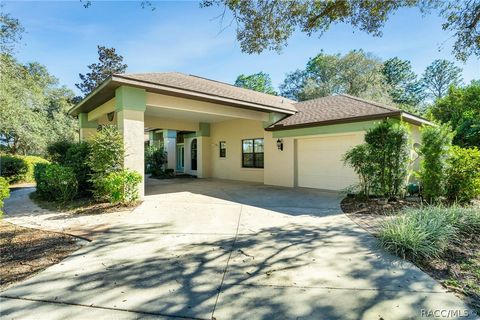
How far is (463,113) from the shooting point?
16.0m

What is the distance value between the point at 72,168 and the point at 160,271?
22.7ft

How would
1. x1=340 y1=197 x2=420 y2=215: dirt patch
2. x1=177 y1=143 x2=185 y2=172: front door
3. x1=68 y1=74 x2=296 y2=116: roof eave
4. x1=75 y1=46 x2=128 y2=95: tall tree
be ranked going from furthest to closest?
1. x1=75 y1=46 x2=128 y2=95: tall tree
2. x1=177 y1=143 x2=185 y2=172: front door
3. x1=68 y1=74 x2=296 y2=116: roof eave
4. x1=340 y1=197 x2=420 y2=215: dirt patch

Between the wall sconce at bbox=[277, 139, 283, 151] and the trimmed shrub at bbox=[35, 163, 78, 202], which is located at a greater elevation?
the wall sconce at bbox=[277, 139, 283, 151]

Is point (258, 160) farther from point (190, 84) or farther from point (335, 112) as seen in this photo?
point (190, 84)

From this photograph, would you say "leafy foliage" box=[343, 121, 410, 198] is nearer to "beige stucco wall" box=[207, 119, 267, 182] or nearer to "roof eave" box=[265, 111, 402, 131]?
"roof eave" box=[265, 111, 402, 131]

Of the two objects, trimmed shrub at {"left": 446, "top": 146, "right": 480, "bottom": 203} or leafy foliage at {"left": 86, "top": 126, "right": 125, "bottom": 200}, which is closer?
trimmed shrub at {"left": 446, "top": 146, "right": 480, "bottom": 203}

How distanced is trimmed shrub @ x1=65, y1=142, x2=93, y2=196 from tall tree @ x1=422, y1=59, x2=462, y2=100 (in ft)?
146

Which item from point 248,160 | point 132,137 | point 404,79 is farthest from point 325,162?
point 404,79

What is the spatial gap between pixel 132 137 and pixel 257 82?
119ft

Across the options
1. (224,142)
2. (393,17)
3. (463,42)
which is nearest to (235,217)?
(393,17)

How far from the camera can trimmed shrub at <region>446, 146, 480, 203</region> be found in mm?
7410

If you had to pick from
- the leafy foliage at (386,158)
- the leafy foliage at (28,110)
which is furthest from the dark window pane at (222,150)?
Answer: the leafy foliage at (28,110)

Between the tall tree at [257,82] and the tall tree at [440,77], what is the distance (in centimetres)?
2332

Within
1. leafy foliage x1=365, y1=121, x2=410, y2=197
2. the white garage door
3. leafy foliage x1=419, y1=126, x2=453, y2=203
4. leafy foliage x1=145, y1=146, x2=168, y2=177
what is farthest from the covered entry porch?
leafy foliage x1=419, y1=126, x2=453, y2=203
